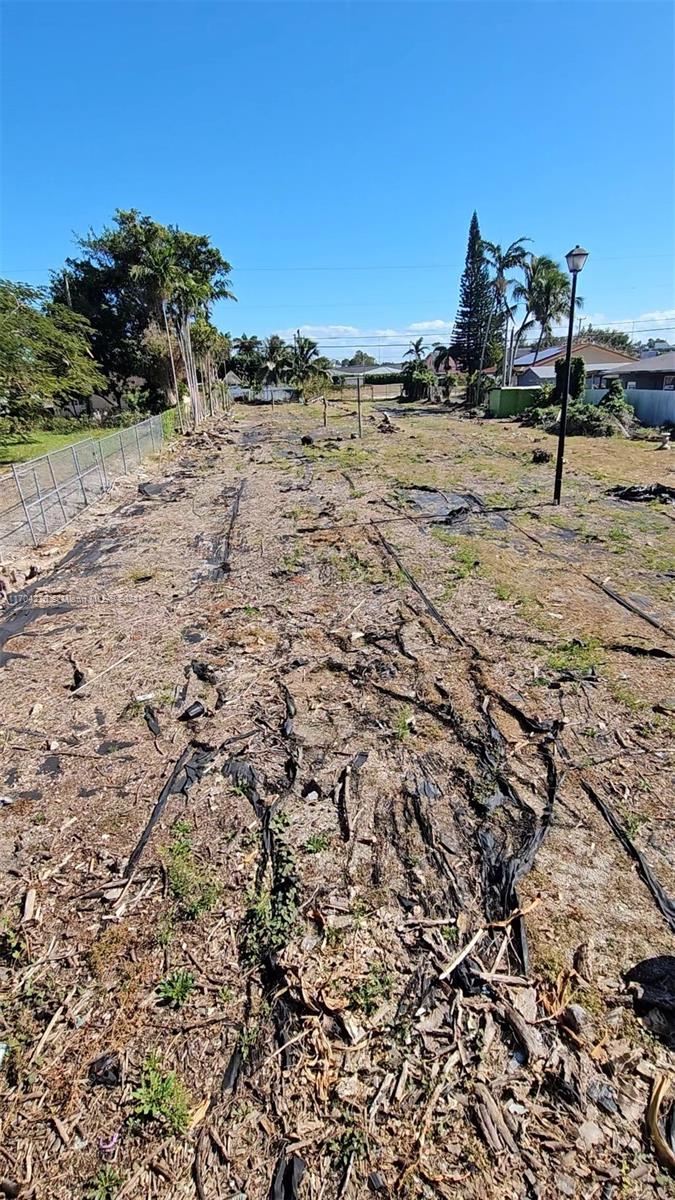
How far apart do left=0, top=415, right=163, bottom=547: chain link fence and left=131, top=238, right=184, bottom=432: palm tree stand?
13.1 metres

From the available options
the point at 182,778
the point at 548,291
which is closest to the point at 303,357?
the point at 548,291

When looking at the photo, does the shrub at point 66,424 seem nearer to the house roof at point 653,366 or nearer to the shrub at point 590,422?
the shrub at point 590,422

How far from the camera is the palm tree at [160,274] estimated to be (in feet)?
100.0

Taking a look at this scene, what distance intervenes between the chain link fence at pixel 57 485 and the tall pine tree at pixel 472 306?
6059 cm

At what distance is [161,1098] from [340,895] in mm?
1205

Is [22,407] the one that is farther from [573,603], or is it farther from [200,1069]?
[200,1069]

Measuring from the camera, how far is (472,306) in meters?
69.4

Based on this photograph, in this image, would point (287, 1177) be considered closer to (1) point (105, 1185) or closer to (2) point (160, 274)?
(1) point (105, 1185)

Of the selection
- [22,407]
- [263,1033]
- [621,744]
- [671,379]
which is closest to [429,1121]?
[263,1033]

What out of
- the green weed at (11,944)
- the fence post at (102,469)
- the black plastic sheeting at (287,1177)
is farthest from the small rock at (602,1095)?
the fence post at (102,469)

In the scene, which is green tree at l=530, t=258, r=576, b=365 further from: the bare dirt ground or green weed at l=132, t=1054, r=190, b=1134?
green weed at l=132, t=1054, r=190, b=1134

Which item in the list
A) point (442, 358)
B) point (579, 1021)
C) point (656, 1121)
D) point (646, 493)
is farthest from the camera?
point (442, 358)

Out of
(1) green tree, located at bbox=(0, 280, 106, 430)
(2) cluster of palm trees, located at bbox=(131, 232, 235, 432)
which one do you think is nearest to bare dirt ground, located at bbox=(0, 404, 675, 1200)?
(1) green tree, located at bbox=(0, 280, 106, 430)

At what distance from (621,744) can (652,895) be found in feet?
4.61
